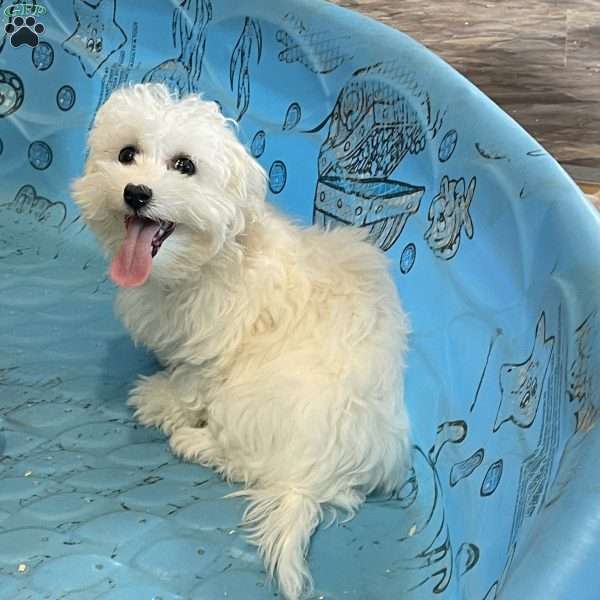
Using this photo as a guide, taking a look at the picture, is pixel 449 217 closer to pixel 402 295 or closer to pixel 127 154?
pixel 402 295

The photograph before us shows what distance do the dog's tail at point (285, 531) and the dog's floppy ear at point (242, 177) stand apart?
364mm

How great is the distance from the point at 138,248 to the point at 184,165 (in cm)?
13

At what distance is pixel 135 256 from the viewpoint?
121 cm

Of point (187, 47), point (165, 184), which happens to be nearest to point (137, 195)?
point (165, 184)

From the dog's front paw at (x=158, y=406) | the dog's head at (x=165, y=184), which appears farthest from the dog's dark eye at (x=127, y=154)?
the dog's front paw at (x=158, y=406)

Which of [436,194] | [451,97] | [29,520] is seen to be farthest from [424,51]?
[29,520]

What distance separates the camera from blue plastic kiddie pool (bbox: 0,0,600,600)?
0.94m

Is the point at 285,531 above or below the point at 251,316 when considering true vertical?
below

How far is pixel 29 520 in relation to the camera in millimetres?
1256

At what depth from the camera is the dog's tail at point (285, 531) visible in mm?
1128

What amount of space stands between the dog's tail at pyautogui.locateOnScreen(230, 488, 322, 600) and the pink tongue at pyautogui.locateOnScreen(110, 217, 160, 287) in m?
0.34

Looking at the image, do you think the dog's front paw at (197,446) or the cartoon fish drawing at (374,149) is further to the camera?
the cartoon fish drawing at (374,149)

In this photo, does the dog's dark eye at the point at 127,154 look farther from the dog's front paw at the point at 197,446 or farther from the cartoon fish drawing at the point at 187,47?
the cartoon fish drawing at the point at 187,47

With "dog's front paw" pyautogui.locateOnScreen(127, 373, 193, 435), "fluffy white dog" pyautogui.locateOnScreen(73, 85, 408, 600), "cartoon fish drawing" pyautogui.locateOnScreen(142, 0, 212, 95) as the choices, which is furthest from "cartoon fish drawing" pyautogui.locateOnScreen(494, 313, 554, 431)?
"cartoon fish drawing" pyautogui.locateOnScreen(142, 0, 212, 95)
